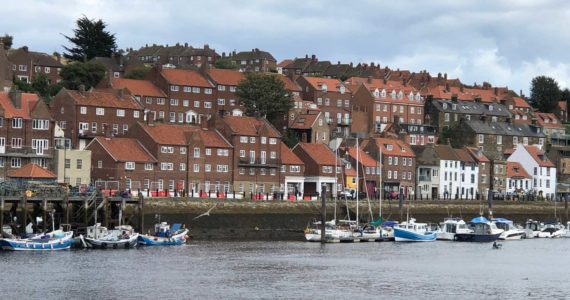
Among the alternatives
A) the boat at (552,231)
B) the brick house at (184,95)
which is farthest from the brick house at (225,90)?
the boat at (552,231)

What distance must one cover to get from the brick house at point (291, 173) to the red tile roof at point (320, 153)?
1.94 meters

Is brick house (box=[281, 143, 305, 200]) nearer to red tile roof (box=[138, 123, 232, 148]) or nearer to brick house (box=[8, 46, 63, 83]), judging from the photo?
red tile roof (box=[138, 123, 232, 148])

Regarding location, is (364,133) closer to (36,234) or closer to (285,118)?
(285,118)

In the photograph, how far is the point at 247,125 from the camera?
120188 mm

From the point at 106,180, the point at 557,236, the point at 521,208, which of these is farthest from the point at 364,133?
the point at 106,180

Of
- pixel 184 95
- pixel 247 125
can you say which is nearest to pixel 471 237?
pixel 247 125

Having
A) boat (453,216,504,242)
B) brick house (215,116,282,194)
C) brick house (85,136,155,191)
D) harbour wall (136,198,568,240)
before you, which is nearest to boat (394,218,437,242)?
boat (453,216,504,242)

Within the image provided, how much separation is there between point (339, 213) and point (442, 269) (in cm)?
3499

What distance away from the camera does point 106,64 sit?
166 m

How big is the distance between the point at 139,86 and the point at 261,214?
129 feet

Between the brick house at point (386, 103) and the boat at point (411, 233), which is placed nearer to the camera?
the boat at point (411, 233)

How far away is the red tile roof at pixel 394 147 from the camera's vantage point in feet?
442

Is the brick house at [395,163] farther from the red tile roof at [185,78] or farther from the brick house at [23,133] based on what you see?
the brick house at [23,133]

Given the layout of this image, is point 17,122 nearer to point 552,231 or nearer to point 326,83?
point 552,231
